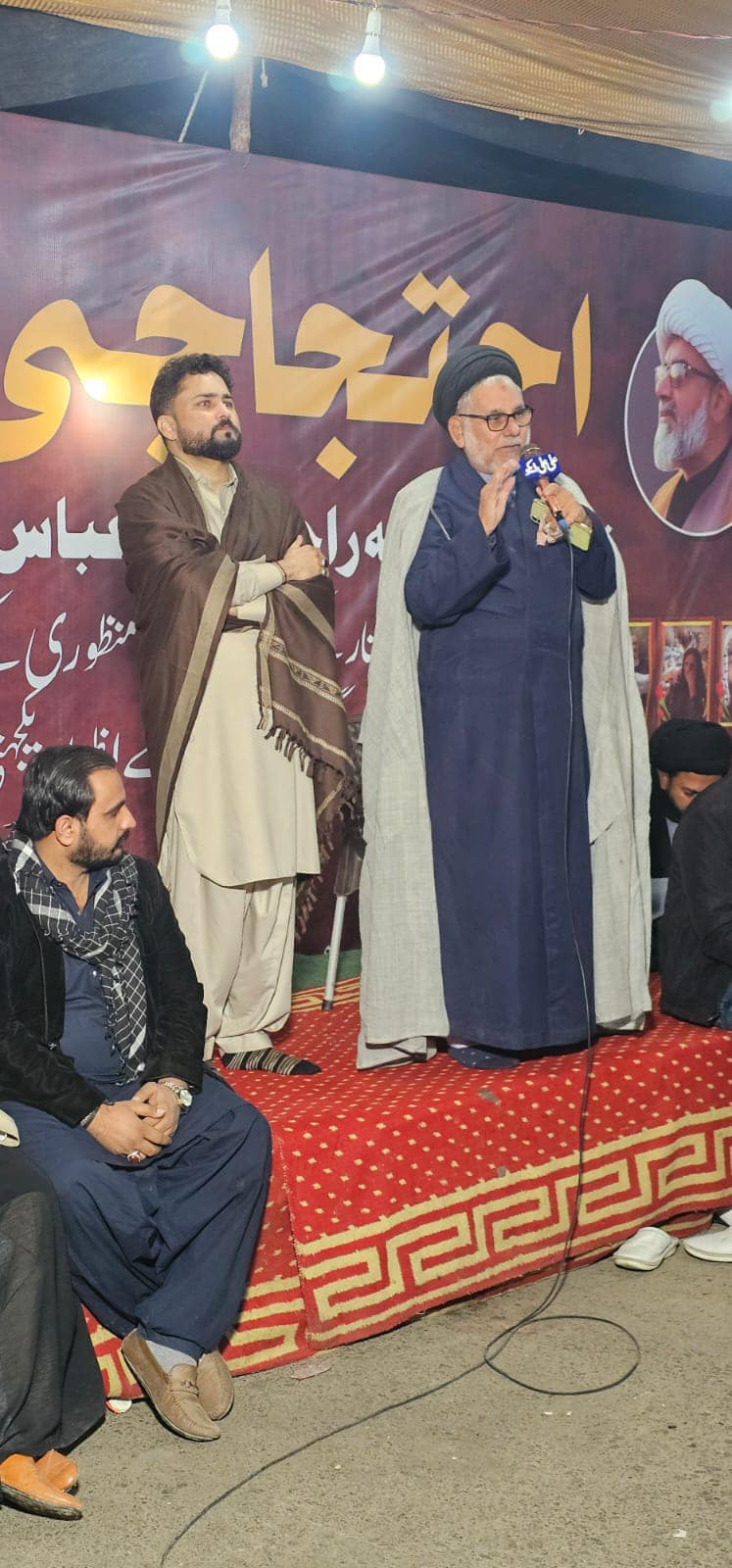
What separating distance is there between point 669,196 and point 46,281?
8.04ft

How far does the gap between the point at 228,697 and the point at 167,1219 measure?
1.27m

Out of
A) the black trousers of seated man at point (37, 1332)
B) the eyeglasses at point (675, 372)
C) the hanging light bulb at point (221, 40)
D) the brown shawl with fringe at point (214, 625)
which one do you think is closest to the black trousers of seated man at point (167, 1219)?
the black trousers of seated man at point (37, 1332)

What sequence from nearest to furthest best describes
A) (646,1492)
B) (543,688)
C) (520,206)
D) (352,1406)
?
(646,1492) < (352,1406) < (543,688) < (520,206)

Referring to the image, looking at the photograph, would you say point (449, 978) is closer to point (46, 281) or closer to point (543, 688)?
point (543, 688)

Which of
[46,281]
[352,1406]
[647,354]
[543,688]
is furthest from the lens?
[647,354]

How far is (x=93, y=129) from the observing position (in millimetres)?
4062

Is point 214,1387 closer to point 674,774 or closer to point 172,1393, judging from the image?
point 172,1393

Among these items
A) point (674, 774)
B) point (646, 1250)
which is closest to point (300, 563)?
point (674, 774)

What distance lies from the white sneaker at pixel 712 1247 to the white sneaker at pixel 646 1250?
5cm

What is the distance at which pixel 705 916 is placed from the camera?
3.91m

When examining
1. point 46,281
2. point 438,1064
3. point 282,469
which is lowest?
point 438,1064

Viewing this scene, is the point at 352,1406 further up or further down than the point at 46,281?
further down

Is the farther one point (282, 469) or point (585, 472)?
point (585, 472)

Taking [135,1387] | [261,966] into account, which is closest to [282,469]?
[261,966]
